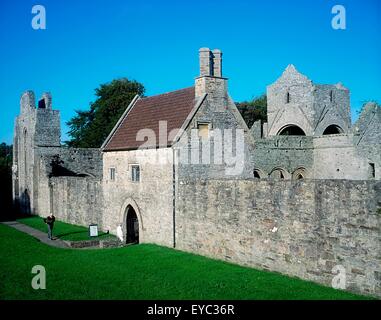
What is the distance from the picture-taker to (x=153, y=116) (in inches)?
925

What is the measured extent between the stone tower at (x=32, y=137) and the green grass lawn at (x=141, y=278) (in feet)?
60.0

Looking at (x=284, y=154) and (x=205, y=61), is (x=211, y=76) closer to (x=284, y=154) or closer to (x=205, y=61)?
(x=205, y=61)

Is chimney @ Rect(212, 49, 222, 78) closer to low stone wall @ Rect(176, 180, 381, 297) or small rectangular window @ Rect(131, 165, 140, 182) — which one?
low stone wall @ Rect(176, 180, 381, 297)

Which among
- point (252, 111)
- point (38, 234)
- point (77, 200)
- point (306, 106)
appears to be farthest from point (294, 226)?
point (252, 111)

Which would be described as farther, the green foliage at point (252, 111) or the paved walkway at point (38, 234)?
the green foliage at point (252, 111)

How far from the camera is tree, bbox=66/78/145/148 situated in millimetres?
57688

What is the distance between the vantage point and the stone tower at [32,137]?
37.7m

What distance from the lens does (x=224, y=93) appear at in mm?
21297

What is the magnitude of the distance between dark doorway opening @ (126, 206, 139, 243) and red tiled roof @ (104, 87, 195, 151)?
3476 mm

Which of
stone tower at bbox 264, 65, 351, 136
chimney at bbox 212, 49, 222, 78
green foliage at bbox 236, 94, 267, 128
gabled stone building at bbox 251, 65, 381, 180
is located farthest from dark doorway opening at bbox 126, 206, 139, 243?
green foliage at bbox 236, 94, 267, 128

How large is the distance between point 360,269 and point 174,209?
946cm

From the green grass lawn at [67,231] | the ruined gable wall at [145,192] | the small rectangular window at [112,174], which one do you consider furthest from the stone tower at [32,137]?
the small rectangular window at [112,174]

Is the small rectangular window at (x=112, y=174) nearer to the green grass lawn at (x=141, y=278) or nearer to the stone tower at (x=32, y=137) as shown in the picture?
the green grass lawn at (x=141, y=278)
